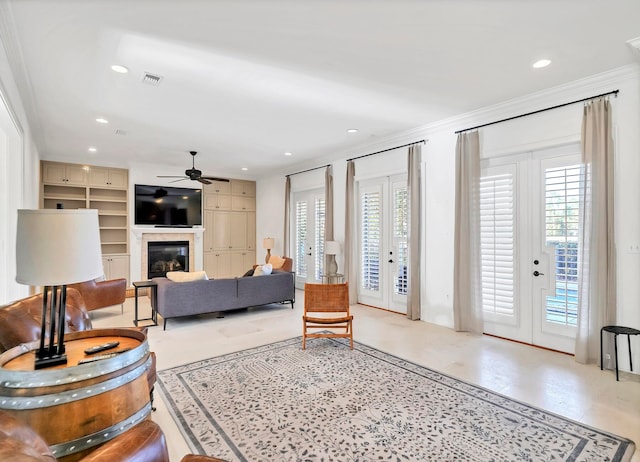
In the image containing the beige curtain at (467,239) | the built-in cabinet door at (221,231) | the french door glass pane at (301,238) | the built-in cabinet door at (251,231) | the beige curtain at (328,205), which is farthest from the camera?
the built-in cabinet door at (251,231)

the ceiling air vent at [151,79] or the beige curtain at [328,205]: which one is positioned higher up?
the ceiling air vent at [151,79]

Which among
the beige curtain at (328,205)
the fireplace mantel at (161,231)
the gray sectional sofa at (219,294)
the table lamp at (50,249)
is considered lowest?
the gray sectional sofa at (219,294)

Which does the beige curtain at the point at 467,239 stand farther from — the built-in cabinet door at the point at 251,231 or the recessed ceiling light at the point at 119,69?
the built-in cabinet door at the point at 251,231

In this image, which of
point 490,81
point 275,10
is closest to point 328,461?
point 275,10

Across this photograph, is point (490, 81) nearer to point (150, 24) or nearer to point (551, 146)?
point (551, 146)

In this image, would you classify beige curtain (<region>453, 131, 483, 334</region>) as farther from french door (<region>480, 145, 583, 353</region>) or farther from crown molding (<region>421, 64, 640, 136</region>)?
crown molding (<region>421, 64, 640, 136</region>)

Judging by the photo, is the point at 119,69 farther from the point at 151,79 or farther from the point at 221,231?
the point at 221,231

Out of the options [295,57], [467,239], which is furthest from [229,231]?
[295,57]

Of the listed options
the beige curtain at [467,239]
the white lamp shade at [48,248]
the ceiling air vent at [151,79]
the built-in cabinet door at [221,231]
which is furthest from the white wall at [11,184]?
the beige curtain at [467,239]

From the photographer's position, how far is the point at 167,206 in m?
7.70

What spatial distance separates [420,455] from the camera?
6.68 ft

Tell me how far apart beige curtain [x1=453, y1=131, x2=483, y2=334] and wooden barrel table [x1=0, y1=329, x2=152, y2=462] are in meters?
3.91

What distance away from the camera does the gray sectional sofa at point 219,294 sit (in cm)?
→ 461

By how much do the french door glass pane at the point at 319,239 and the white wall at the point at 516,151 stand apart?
2.31 ft
